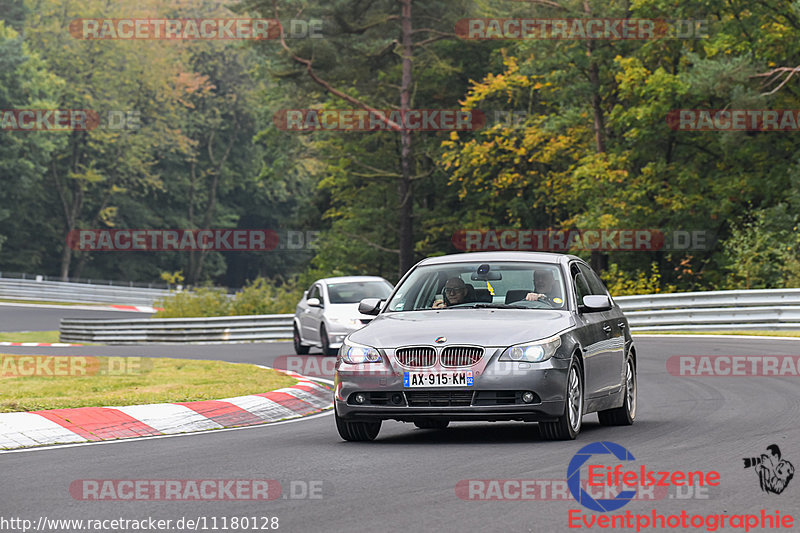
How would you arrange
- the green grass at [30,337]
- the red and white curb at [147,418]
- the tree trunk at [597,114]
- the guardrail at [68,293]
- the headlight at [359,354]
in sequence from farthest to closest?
the guardrail at [68,293] < the tree trunk at [597,114] < the green grass at [30,337] < the red and white curb at [147,418] < the headlight at [359,354]

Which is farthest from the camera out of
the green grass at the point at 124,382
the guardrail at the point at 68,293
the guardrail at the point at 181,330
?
the guardrail at the point at 68,293

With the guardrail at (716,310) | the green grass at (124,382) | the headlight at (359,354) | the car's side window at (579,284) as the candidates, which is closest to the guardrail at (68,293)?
the guardrail at (716,310)

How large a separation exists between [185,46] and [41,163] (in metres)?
14.8

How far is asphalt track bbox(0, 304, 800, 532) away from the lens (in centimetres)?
702

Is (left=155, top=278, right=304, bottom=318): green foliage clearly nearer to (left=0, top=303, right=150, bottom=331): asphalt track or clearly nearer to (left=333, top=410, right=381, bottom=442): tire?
(left=0, top=303, right=150, bottom=331): asphalt track

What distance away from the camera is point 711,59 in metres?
41.2

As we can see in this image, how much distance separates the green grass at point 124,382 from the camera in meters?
13.9

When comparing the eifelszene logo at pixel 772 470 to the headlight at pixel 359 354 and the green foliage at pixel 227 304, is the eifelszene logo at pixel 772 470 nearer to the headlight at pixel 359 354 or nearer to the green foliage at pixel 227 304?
the headlight at pixel 359 354

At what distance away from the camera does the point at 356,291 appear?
26.3 metres

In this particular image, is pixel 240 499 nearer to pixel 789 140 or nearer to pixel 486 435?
pixel 486 435

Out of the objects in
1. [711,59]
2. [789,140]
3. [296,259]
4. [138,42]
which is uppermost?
[138,42]

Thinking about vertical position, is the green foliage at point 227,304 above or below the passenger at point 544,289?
below

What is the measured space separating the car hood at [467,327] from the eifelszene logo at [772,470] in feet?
6.59

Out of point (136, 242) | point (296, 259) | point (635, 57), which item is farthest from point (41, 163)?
point (635, 57)
